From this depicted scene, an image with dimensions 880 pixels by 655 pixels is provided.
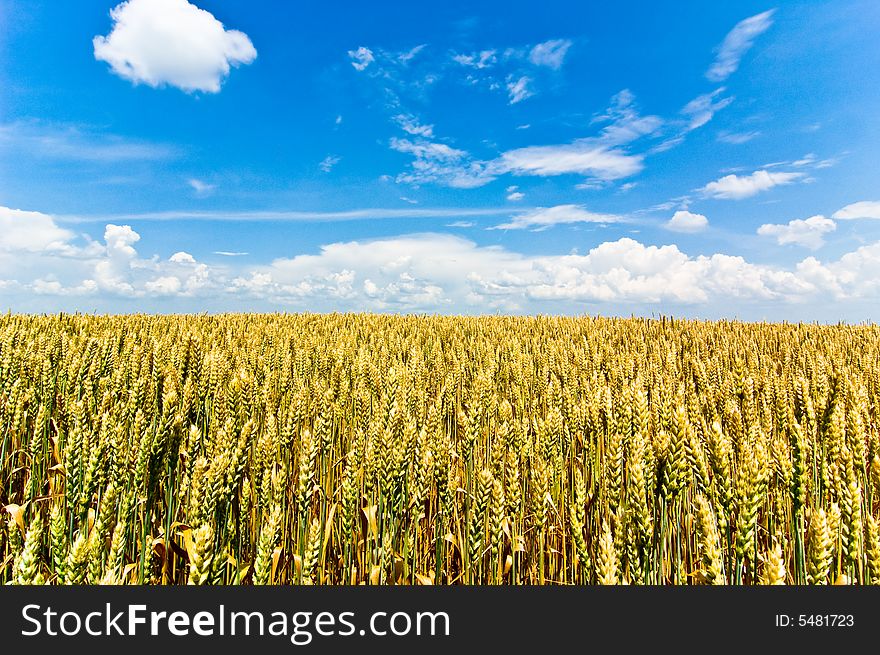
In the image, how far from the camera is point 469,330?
10766 mm

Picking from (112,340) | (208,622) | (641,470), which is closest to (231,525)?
(208,622)

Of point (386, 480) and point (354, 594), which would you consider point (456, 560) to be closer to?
point (386, 480)

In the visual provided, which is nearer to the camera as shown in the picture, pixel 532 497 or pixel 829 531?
pixel 829 531

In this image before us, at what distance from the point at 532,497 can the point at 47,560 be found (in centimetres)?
220

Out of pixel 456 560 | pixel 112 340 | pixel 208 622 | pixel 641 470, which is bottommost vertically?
pixel 456 560

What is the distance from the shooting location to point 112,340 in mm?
5645

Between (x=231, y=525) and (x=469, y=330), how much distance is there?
900cm

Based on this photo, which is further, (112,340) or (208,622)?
(112,340)

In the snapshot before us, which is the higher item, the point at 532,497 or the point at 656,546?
the point at 532,497

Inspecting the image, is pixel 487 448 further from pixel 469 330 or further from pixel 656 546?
pixel 469 330

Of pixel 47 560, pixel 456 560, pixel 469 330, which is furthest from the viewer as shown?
pixel 469 330

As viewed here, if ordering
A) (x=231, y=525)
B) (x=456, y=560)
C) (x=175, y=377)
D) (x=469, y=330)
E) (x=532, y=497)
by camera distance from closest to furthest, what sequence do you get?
(x=231, y=525) < (x=532, y=497) < (x=456, y=560) < (x=175, y=377) < (x=469, y=330)

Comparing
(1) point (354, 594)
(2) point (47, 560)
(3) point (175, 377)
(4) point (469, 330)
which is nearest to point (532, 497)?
(1) point (354, 594)

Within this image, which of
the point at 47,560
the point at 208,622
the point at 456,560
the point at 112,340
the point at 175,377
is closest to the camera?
the point at 208,622
